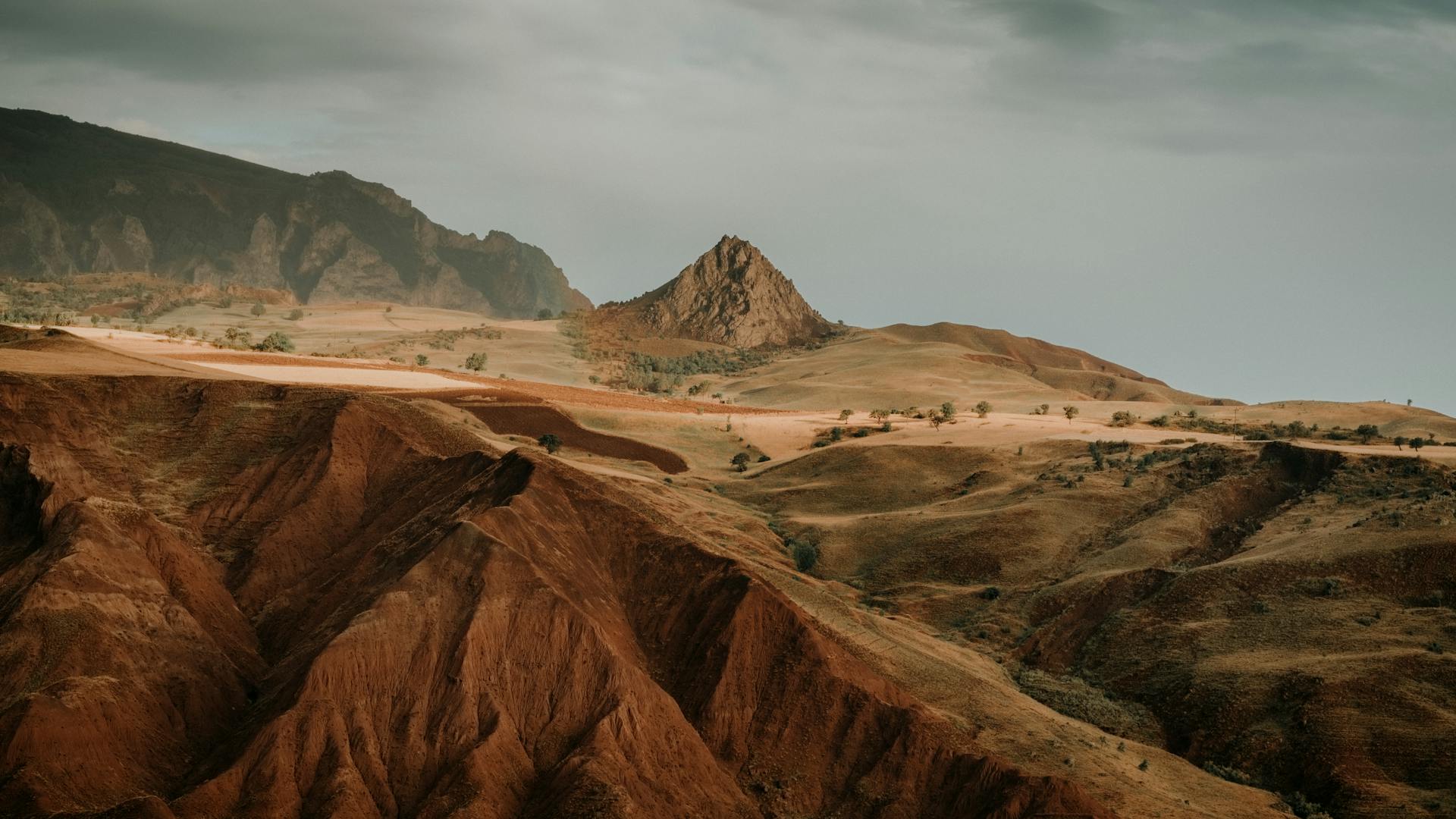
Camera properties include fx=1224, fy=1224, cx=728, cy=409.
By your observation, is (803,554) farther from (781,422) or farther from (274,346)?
(274,346)

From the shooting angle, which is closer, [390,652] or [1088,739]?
[390,652]

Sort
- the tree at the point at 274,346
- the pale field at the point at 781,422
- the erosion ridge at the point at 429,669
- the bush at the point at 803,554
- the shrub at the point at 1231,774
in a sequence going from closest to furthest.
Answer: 1. the erosion ridge at the point at 429,669
2. the shrub at the point at 1231,774
3. the bush at the point at 803,554
4. the pale field at the point at 781,422
5. the tree at the point at 274,346

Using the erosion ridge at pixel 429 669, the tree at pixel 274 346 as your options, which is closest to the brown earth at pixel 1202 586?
the erosion ridge at pixel 429 669

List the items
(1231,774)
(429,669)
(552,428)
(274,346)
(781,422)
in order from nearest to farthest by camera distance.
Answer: (429,669) → (1231,774) → (552,428) → (781,422) → (274,346)

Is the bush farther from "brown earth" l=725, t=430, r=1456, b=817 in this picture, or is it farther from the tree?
the tree

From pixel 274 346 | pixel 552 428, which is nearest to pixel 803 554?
pixel 552 428

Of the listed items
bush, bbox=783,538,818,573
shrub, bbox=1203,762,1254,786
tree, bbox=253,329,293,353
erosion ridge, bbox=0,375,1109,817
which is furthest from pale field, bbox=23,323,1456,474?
erosion ridge, bbox=0,375,1109,817

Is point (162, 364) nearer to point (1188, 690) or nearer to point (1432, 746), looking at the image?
point (1188, 690)

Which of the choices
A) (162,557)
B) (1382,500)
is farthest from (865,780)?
(1382,500)

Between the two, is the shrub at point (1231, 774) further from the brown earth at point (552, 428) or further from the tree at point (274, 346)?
the tree at point (274, 346)
